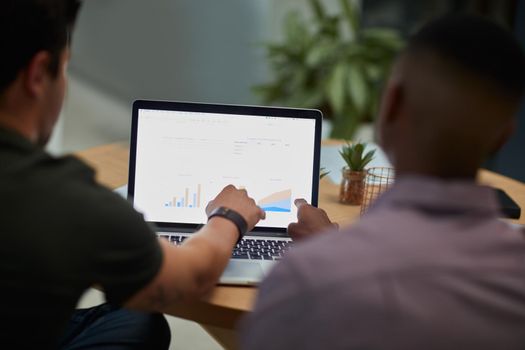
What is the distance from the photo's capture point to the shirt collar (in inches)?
32.3

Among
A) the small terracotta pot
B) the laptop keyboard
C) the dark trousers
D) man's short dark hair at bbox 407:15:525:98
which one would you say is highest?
man's short dark hair at bbox 407:15:525:98

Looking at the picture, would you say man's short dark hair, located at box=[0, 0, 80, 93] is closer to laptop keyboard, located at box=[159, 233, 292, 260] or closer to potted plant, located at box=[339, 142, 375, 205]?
laptop keyboard, located at box=[159, 233, 292, 260]

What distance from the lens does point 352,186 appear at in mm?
1885

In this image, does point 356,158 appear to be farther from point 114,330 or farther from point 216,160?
point 114,330

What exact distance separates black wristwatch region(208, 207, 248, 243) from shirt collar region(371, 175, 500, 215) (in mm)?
521

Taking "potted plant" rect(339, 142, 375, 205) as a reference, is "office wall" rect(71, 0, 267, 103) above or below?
above

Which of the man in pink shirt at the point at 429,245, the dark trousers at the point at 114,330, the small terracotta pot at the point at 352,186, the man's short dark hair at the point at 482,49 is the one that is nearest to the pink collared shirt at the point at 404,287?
the man in pink shirt at the point at 429,245

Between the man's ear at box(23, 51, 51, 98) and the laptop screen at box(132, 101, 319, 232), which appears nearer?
the man's ear at box(23, 51, 51, 98)

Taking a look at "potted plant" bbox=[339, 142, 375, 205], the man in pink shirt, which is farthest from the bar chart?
the man in pink shirt

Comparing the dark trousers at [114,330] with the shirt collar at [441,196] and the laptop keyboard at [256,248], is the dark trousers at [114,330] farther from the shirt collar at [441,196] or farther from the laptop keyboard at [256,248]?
the shirt collar at [441,196]

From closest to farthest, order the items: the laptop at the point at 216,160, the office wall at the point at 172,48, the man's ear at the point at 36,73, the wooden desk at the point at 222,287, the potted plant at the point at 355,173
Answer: the man's ear at the point at 36,73 → the wooden desk at the point at 222,287 → the laptop at the point at 216,160 → the potted plant at the point at 355,173 → the office wall at the point at 172,48

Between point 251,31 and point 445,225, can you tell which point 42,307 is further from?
point 251,31

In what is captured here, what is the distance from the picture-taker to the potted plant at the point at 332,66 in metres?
4.10

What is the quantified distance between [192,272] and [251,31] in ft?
11.0
